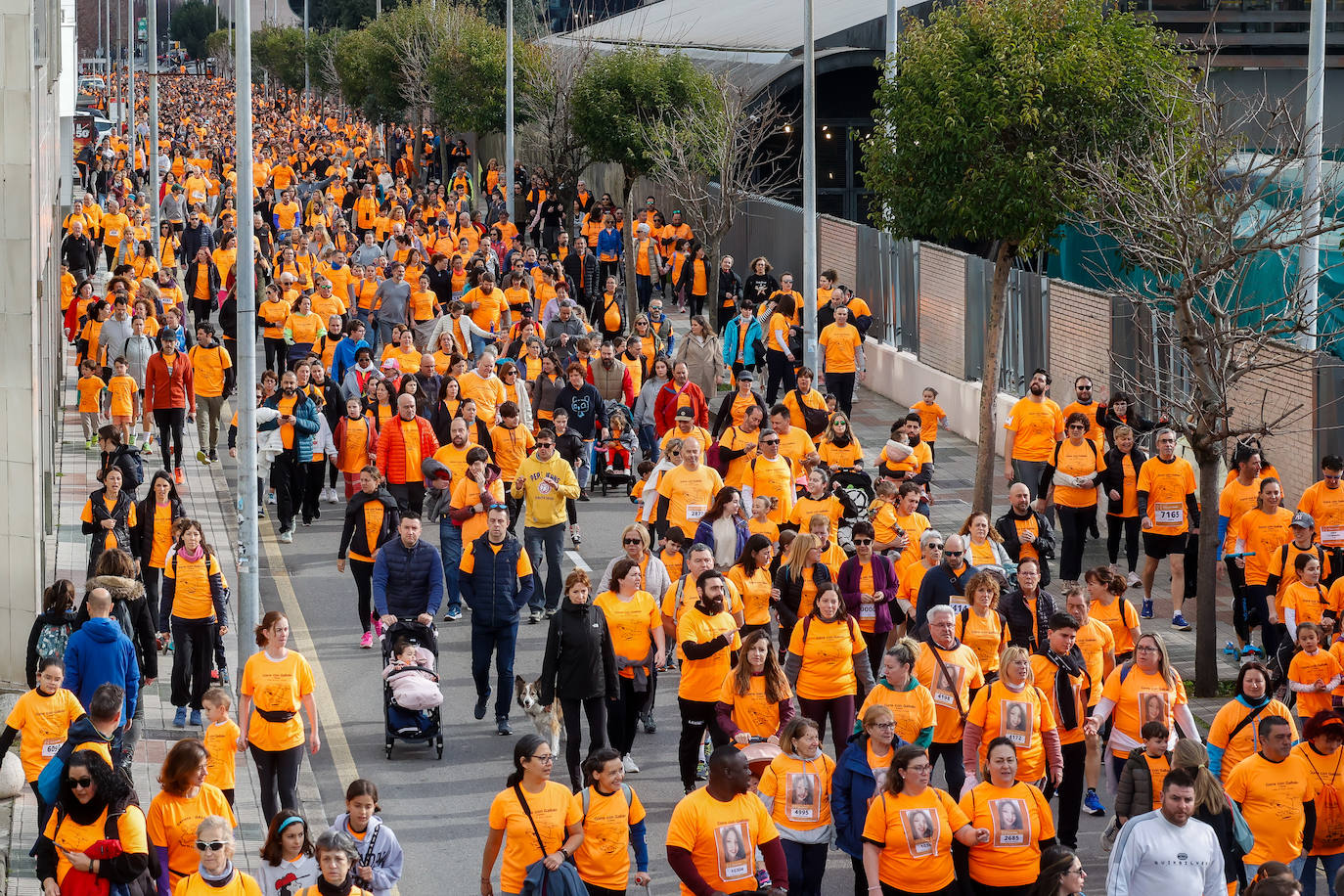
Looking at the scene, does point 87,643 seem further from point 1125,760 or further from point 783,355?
point 783,355

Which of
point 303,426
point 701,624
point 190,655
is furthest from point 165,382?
point 701,624

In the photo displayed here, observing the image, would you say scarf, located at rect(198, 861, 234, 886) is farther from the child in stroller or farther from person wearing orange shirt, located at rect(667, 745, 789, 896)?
the child in stroller

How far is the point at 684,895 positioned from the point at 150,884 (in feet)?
8.42

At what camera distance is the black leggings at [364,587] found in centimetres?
1563

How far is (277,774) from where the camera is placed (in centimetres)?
1170

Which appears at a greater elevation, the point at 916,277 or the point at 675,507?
the point at 916,277

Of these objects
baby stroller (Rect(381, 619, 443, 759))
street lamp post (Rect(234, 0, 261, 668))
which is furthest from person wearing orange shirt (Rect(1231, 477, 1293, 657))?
street lamp post (Rect(234, 0, 261, 668))

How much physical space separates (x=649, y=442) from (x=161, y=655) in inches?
256

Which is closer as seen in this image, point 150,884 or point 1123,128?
point 150,884

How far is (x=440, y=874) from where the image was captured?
447 inches

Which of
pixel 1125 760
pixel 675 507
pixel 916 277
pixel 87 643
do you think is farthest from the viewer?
pixel 916 277

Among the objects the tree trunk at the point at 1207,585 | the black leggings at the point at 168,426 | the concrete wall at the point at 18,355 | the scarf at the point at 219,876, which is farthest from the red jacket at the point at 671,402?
the scarf at the point at 219,876

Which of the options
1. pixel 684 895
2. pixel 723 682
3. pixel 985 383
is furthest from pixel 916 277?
pixel 684 895

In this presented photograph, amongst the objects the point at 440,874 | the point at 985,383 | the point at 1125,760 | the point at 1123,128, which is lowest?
the point at 440,874
